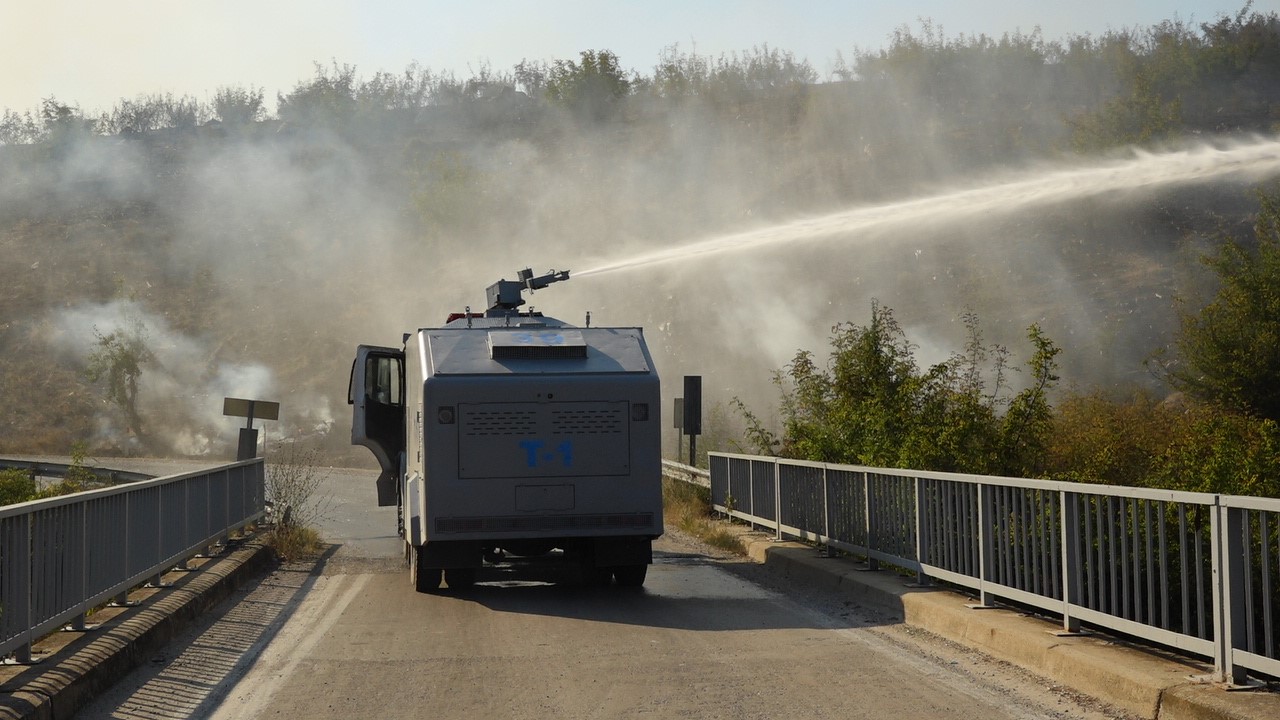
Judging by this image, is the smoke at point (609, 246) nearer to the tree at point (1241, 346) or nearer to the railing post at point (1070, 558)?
the tree at point (1241, 346)

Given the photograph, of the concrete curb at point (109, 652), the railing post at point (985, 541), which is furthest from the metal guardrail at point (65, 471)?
the railing post at point (985, 541)

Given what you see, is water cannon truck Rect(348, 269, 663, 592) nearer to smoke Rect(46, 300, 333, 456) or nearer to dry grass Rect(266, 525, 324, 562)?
dry grass Rect(266, 525, 324, 562)

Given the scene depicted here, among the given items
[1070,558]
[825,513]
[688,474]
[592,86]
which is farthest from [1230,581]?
[592,86]

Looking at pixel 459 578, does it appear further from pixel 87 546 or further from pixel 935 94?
pixel 935 94

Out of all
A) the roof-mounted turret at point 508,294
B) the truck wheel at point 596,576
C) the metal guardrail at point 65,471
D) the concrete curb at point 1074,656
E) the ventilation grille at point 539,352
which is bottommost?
the truck wheel at point 596,576

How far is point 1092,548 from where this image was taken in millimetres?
8242

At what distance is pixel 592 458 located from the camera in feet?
41.5

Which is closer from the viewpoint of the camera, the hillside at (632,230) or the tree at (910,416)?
the tree at (910,416)

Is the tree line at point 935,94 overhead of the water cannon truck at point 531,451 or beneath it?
overhead

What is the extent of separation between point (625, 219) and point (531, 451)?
66.4 meters

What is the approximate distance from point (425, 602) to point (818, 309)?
170ft

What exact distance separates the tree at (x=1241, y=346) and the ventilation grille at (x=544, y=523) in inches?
784

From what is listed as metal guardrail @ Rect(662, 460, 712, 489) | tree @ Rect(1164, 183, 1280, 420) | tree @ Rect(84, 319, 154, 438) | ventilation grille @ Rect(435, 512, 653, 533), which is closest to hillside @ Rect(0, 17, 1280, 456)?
tree @ Rect(84, 319, 154, 438)

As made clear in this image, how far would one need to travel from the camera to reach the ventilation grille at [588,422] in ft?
41.3
